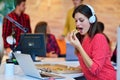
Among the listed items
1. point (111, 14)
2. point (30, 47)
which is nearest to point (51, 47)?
point (30, 47)

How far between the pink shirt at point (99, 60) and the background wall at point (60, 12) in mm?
3053

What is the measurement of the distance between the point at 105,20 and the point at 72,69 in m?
2.99

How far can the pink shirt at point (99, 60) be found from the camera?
247 centimetres

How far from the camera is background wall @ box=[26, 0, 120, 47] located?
18.4ft

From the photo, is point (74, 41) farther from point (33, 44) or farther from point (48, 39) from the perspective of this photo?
point (48, 39)

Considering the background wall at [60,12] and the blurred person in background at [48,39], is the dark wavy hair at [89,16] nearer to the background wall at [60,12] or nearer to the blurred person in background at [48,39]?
the blurred person in background at [48,39]

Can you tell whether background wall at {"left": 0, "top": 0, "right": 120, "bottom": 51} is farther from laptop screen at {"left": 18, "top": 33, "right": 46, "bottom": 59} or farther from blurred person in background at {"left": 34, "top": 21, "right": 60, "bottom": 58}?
laptop screen at {"left": 18, "top": 33, "right": 46, "bottom": 59}

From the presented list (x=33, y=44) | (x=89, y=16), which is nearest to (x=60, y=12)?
(x=33, y=44)

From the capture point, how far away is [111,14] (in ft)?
18.5

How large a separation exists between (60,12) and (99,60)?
3.58 m

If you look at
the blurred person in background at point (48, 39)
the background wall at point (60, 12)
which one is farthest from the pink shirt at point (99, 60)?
the background wall at point (60, 12)

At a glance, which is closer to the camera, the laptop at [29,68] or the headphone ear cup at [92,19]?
the laptop at [29,68]

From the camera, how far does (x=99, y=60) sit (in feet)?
8.10

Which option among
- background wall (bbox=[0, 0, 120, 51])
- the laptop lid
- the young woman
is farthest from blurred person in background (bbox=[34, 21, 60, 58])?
the laptop lid
